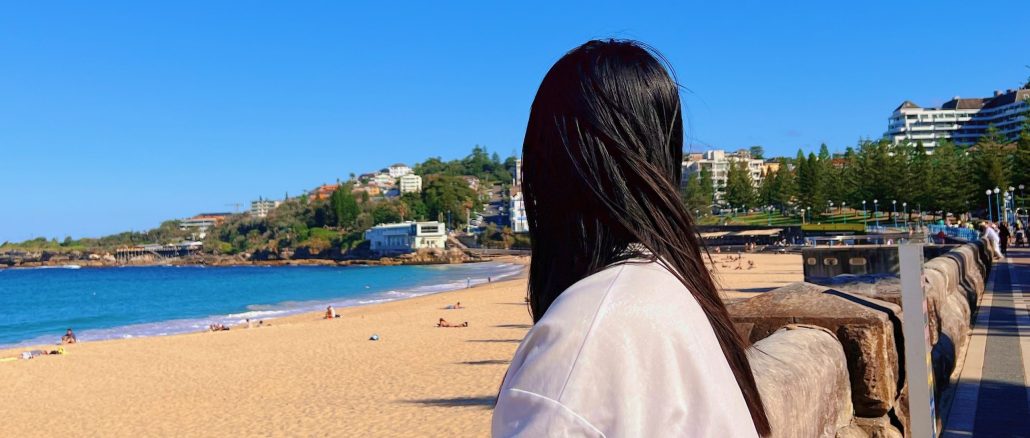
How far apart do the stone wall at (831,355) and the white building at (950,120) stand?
485 ft

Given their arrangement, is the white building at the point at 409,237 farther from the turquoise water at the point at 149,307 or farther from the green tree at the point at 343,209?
the turquoise water at the point at 149,307

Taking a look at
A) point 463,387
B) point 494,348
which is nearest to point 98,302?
point 494,348

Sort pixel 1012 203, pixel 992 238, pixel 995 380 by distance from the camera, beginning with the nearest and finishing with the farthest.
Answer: pixel 995 380 → pixel 992 238 → pixel 1012 203

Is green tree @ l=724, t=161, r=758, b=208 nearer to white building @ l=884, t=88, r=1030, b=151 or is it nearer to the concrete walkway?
white building @ l=884, t=88, r=1030, b=151

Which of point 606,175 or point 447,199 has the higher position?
point 447,199

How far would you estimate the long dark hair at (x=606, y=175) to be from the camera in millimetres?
1064

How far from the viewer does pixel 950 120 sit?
147 m

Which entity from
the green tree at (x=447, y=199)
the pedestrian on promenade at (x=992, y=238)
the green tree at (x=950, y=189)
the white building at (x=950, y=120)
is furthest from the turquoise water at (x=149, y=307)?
the white building at (x=950, y=120)

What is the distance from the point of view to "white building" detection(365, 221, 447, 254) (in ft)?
391

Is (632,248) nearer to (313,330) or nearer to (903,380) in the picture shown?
(903,380)

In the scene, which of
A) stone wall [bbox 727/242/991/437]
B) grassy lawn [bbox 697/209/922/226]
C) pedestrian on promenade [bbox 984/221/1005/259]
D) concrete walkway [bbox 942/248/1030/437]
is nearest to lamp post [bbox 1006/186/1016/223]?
grassy lawn [bbox 697/209/922/226]

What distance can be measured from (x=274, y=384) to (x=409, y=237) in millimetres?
106969

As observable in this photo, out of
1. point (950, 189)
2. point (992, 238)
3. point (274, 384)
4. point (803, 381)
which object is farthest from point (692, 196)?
point (950, 189)

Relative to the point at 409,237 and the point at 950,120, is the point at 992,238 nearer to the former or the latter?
the point at 409,237
